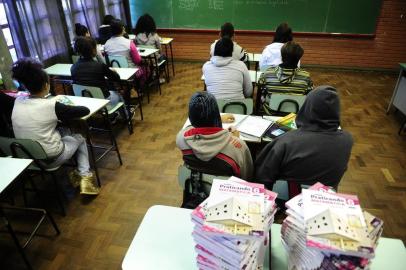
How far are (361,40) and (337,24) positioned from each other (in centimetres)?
61

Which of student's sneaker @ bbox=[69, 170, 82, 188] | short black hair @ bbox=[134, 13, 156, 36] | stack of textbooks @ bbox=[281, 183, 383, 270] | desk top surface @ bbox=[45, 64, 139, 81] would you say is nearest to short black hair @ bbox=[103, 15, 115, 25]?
short black hair @ bbox=[134, 13, 156, 36]

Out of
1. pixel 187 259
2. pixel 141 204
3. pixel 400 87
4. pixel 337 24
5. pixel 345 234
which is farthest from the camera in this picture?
pixel 337 24

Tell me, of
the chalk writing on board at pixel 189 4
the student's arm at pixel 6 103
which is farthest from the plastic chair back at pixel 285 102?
the chalk writing on board at pixel 189 4

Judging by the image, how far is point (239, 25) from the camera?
625cm

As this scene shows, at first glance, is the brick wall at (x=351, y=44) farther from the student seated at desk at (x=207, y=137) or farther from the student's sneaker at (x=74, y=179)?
the student seated at desk at (x=207, y=137)

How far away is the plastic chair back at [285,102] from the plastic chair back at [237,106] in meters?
0.21

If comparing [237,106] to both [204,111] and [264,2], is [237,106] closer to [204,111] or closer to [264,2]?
[204,111]

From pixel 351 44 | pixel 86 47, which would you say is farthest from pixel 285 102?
pixel 351 44

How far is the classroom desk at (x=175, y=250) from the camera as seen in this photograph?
1.17m

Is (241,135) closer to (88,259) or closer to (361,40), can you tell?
(88,259)

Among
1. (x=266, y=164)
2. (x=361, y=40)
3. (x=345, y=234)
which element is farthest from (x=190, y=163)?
(x=361, y=40)

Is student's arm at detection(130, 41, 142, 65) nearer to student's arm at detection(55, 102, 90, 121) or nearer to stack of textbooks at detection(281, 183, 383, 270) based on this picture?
student's arm at detection(55, 102, 90, 121)

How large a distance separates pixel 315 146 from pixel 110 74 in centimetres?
252

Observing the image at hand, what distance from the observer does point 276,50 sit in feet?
11.8
